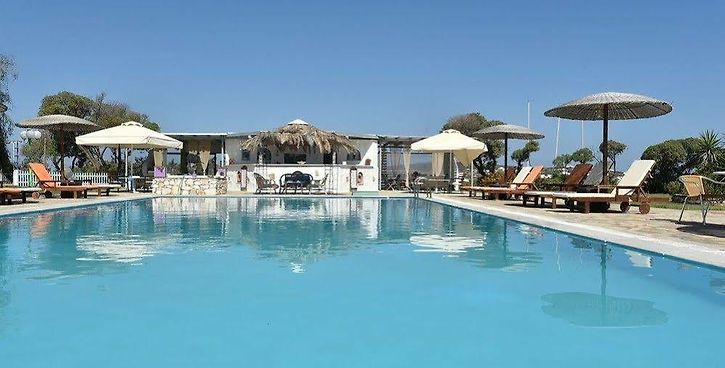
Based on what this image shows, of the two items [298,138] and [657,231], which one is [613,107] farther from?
[298,138]

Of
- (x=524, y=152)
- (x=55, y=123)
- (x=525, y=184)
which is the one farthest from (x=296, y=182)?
(x=524, y=152)

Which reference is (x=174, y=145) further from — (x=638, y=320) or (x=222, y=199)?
(x=638, y=320)

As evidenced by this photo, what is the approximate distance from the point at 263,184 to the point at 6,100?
10.9 m

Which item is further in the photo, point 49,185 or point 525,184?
point 49,185

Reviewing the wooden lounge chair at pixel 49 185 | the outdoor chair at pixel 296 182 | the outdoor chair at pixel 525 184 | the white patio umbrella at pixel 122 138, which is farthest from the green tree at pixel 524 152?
the wooden lounge chair at pixel 49 185

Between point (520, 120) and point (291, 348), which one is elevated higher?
point (520, 120)

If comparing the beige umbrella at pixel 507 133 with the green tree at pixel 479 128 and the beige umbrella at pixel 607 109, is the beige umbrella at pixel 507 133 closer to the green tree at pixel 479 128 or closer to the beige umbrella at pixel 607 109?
the beige umbrella at pixel 607 109

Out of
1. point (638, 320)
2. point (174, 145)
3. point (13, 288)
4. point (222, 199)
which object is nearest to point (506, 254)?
point (638, 320)

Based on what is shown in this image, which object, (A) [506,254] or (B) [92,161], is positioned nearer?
(A) [506,254]

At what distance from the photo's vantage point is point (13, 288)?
4594 mm

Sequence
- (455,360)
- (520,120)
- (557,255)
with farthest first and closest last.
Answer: (520,120) → (557,255) → (455,360)

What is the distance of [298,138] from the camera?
23.6 metres

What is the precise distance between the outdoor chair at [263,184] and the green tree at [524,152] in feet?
58.1

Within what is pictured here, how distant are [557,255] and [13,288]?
5368mm
